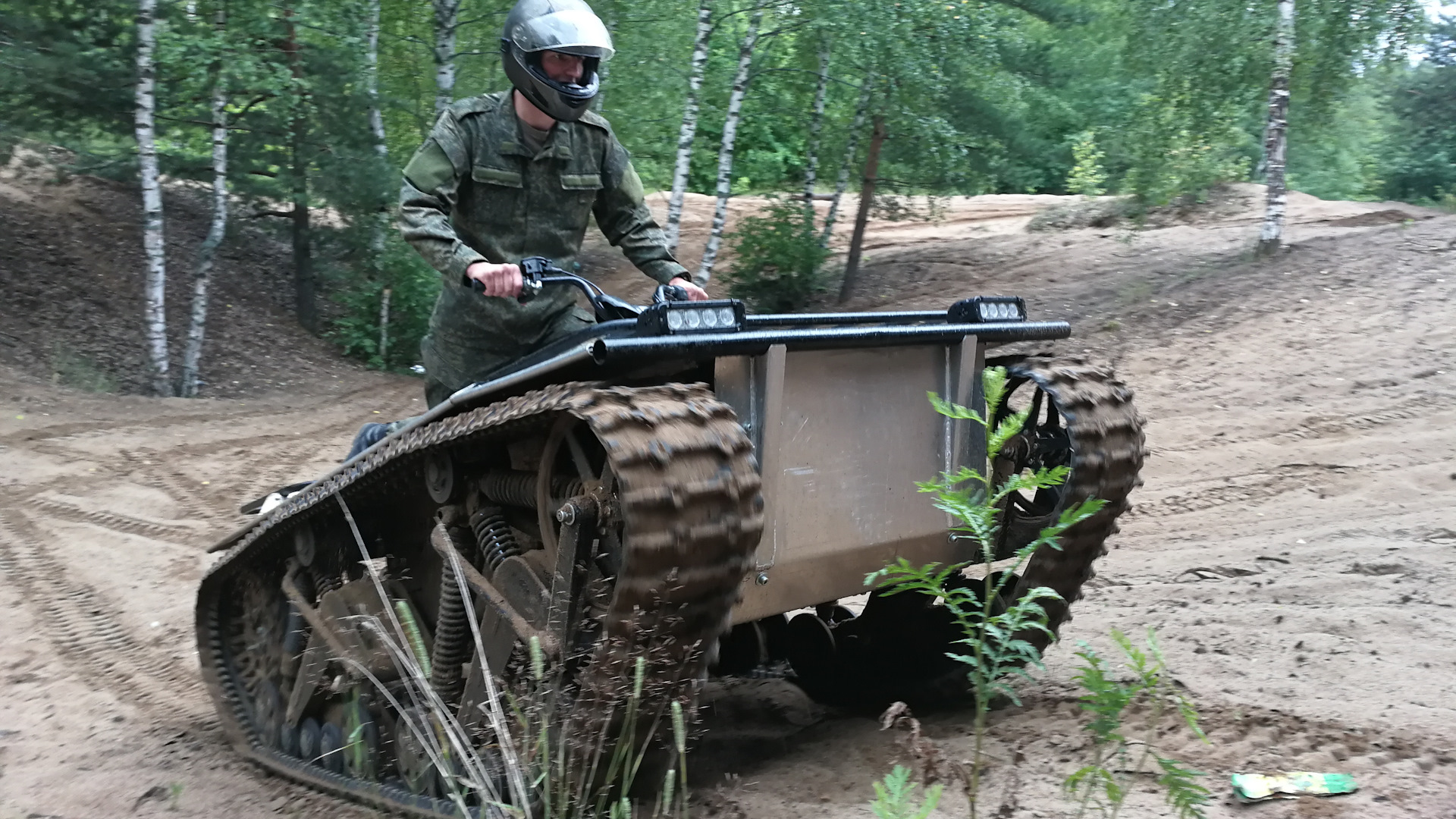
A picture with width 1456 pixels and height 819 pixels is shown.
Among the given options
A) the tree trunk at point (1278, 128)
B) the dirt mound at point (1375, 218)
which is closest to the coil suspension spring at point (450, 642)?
the tree trunk at point (1278, 128)

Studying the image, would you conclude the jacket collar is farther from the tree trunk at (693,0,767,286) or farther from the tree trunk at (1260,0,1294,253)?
the tree trunk at (693,0,767,286)

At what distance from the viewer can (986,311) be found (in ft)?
14.5

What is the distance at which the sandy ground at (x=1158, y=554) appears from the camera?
13.7 ft

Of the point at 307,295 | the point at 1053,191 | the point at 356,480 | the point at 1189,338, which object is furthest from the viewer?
the point at 1053,191

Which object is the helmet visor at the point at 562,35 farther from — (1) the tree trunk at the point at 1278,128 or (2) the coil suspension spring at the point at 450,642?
(1) the tree trunk at the point at 1278,128

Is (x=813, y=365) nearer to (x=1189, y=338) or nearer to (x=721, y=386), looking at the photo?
(x=721, y=386)

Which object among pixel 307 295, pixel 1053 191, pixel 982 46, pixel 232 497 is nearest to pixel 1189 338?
pixel 982 46

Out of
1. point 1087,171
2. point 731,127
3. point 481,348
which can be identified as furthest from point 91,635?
point 1087,171

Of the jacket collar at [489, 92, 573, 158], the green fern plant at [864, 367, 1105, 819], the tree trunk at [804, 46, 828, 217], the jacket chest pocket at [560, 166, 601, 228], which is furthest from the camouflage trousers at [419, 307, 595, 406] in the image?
the tree trunk at [804, 46, 828, 217]

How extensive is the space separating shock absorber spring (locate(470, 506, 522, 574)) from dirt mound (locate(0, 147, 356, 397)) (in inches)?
452

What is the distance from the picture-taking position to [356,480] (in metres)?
4.43

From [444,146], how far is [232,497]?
647cm

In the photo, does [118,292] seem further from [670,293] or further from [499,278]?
[499,278]

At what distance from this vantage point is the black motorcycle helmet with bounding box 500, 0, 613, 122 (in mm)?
4398
